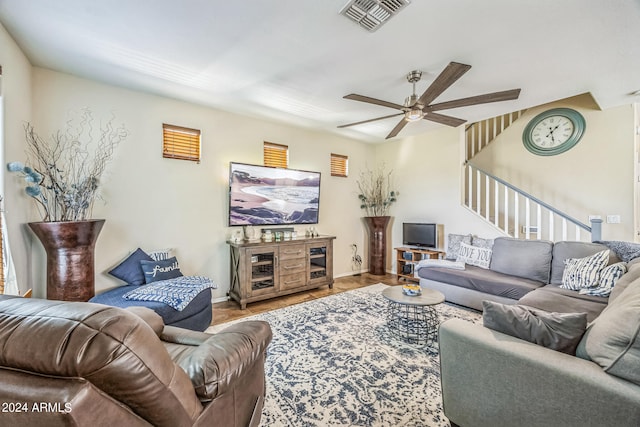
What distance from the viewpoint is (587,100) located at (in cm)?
376

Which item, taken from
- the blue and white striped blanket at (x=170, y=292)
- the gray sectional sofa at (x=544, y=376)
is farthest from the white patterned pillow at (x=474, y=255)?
the blue and white striped blanket at (x=170, y=292)

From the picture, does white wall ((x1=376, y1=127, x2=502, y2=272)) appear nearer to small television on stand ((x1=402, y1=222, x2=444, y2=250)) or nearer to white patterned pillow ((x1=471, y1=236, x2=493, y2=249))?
small television on stand ((x1=402, y1=222, x2=444, y2=250))

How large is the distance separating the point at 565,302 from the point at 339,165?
382 cm

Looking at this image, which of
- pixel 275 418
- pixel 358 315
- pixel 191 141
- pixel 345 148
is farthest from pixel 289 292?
pixel 345 148

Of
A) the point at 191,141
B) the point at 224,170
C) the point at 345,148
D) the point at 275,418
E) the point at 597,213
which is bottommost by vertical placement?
the point at 275,418

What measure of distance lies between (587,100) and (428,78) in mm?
2898

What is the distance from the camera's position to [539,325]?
1.33 meters

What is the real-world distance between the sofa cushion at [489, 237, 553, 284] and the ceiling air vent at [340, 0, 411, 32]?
3.16m

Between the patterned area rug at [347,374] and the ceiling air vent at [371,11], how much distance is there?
266 cm

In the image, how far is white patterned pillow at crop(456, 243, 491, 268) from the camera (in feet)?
11.9

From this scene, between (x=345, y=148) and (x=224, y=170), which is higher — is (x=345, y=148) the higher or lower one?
the higher one

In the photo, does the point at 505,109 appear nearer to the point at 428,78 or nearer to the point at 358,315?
the point at 428,78

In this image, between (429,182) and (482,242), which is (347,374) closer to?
(482,242)

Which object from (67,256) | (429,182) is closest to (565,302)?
(429,182)
